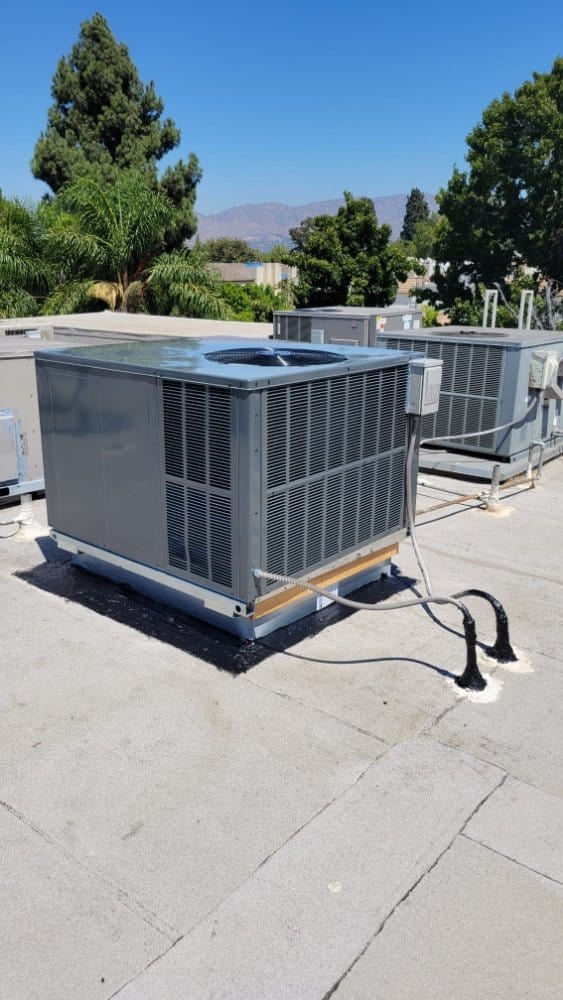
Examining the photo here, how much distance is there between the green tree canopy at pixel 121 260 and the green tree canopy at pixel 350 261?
6.50 m

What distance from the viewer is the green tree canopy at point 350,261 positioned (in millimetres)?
23281

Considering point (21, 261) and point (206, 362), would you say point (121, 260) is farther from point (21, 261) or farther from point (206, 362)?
point (206, 362)

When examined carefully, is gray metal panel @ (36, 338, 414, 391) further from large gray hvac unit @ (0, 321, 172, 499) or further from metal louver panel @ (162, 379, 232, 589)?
large gray hvac unit @ (0, 321, 172, 499)

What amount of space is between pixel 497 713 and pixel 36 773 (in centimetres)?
233

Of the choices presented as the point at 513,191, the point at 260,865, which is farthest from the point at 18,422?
the point at 513,191

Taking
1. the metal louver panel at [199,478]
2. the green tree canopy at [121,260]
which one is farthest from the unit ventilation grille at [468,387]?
the green tree canopy at [121,260]

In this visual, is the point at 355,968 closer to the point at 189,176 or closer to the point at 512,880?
the point at 512,880

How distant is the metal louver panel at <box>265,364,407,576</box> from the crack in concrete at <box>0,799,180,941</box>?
1.77m

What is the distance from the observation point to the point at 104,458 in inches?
189

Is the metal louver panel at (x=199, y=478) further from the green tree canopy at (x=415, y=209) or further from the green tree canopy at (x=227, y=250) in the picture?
the green tree canopy at (x=415, y=209)

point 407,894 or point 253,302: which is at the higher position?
point 253,302

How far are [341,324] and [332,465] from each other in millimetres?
6045

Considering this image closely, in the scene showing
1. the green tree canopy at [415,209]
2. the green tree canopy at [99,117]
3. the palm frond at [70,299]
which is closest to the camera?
the palm frond at [70,299]

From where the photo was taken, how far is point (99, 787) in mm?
3404
